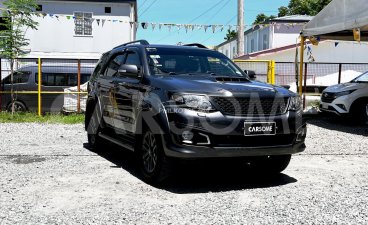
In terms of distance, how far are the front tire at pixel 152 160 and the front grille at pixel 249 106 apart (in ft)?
2.74

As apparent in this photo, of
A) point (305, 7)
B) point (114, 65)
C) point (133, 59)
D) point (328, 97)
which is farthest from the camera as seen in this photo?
point (305, 7)

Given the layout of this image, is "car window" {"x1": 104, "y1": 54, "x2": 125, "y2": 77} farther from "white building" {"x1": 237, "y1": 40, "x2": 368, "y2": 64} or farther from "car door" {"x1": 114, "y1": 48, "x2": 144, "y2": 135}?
"white building" {"x1": 237, "y1": 40, "x2": 368, "y2": 64}

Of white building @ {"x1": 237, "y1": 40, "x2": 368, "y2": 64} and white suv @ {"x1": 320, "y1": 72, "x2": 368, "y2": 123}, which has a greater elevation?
white building @ {"x1": 237, "y1": 40, "x2": 368, "y2": 64}

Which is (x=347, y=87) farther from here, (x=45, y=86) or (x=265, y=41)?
(x=265, y=41)

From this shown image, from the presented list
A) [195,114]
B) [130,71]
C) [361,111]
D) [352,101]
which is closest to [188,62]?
[130,71]

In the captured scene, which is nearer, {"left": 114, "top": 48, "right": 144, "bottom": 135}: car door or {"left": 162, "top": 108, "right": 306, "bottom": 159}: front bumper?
{"left": 162, "top": 108, "right": 306, "bottom": 159}: front bumper

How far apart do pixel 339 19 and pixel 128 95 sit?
8.03m

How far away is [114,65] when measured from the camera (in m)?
7.37

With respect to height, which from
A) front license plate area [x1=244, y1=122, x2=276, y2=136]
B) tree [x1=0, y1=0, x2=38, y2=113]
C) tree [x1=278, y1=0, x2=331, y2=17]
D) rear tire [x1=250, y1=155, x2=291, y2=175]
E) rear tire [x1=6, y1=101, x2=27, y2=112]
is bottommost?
rear tire [x1=250, y1=155, x2=291, y2=175]

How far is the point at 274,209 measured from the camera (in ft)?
15.2

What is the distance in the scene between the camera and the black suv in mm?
5051

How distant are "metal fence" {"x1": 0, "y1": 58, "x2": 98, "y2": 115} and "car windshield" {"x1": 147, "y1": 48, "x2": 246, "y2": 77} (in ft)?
24.1

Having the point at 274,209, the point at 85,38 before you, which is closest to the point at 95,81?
the point at 274,209

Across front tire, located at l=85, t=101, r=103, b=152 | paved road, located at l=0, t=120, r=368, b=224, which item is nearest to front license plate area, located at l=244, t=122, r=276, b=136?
paved road, located at l=0, t=120, r=368, b=224
